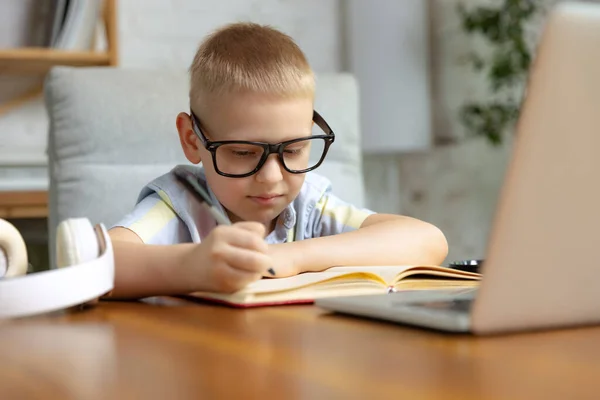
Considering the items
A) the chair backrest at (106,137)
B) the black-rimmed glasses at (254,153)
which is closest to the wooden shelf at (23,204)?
the chair backrest at (106,137)

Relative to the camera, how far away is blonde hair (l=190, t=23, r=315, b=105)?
1146 millimetres

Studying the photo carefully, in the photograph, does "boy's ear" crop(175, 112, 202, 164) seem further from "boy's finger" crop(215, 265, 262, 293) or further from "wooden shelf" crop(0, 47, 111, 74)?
"wooden shelf" crop(0, 47, 111, 74)

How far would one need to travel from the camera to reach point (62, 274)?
685 millimetres

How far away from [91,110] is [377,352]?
1146mm

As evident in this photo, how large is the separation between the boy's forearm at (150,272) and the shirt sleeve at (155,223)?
0.81ft

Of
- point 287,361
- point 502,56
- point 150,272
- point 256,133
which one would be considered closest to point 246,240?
point 150,272

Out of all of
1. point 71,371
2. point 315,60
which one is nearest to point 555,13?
point 71,371

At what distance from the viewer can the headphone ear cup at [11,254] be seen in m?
0.77

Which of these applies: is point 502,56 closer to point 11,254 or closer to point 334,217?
point 334,217

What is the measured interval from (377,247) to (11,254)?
434mm

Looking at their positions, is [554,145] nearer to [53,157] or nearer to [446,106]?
[53,157]

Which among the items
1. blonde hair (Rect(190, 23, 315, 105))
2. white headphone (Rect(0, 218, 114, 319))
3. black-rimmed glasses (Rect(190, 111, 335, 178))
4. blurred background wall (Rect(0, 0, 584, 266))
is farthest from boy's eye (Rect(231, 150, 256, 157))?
blurred background wall (Rect(0, 0, 584, 266))

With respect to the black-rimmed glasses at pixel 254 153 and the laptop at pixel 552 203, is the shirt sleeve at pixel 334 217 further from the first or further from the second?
the laptop at pixel 552 203

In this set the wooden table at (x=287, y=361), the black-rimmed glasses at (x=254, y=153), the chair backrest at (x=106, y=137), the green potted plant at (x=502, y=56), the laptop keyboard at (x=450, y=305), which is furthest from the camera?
the green potted plant at (x=502, y=56)
